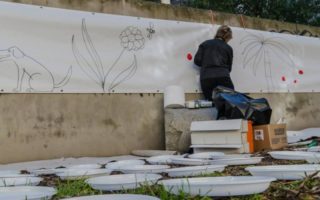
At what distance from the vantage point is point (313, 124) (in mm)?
5613

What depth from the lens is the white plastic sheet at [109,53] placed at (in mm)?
3600

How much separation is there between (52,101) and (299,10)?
5.68 metres

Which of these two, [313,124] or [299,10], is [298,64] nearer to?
[313,124]

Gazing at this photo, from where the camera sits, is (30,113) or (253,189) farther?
(30,113)

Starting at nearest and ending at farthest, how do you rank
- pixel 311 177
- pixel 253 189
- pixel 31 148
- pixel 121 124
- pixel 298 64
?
pixel 253 189, pixel 311 177, pixel 31 148, pixel 121 124, pixel 298 64

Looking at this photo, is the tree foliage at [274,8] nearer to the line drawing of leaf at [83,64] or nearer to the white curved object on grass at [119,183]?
the line drawing of leaf at [83,64]

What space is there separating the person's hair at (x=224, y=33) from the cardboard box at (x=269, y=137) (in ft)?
3.87

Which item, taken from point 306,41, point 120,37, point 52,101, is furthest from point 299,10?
point 52,101

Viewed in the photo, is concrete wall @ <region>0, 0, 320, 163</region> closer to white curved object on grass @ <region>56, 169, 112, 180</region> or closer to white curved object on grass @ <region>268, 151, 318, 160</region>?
white curved object on grass @ <region>56, 169, 112, 180</region>

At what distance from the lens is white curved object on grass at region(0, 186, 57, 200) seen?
1199mm

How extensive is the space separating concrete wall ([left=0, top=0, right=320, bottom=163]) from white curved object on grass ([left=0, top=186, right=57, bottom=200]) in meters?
2.19

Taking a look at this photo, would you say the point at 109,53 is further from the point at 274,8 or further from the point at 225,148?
the point at 274,8

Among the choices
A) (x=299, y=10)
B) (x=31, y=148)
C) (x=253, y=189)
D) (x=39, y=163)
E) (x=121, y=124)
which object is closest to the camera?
(x=253, y=189)

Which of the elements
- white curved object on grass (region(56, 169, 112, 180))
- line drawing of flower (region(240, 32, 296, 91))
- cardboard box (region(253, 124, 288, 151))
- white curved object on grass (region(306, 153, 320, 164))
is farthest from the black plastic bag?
white curved object on grass (region(56, 169, 112, 180))
